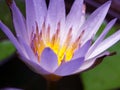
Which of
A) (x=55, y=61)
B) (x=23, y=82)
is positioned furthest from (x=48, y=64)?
(x=23, y=82)

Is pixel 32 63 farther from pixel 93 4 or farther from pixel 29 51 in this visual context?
pixel 93 4

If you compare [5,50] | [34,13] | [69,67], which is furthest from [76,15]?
[5,50]

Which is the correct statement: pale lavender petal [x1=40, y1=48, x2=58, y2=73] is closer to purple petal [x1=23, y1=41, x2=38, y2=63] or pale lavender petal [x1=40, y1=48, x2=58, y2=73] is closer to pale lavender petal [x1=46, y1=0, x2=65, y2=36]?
purple petal [x1=23, y1=41, x2=38, y2=63]

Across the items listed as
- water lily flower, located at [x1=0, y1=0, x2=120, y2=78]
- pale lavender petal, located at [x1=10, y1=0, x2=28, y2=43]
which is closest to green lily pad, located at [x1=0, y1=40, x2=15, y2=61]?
water lily flower, located at [x1=0, y1=0, x2=120, y2=78]

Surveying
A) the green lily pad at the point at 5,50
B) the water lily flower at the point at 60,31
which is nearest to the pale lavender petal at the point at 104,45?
the water lily flower at the point at 60,31

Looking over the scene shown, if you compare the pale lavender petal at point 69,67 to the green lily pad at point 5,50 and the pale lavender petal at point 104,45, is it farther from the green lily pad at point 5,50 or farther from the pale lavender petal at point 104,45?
the green lily pad at point 5,50

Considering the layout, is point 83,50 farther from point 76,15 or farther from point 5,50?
point 5,50
